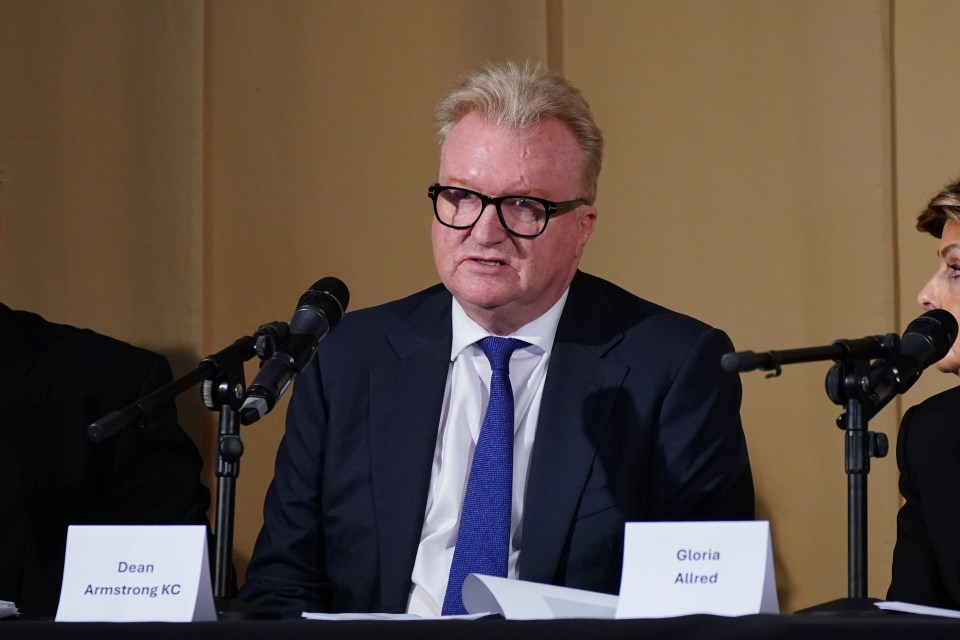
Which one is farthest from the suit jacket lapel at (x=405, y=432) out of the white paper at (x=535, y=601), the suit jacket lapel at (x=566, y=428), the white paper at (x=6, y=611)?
the white paper at (x=6, y=611)

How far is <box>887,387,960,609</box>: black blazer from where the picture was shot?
2061 mm

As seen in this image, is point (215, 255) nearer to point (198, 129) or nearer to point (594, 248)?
point (198, 129)

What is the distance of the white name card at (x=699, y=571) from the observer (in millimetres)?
1348

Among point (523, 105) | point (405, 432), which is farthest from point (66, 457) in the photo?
point (523, 105)

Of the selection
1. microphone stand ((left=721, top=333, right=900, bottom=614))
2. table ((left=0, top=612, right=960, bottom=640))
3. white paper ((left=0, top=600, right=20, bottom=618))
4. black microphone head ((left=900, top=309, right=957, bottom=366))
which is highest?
black microphone head ((left=900, top=309, right=957, bottom=366))

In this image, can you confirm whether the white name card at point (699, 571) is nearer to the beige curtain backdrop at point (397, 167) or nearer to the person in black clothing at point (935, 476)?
the person in black clothing at point (935, 476)

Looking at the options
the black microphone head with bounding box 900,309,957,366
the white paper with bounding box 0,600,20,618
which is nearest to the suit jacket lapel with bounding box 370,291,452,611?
the white paper with bounding box 0,600,20,618

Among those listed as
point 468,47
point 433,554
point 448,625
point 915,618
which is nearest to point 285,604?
point 433,554

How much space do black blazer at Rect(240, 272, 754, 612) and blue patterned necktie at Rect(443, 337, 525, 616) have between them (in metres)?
0.04

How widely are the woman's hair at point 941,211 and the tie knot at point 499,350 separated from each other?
2.53ft

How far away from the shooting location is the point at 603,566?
2092mm

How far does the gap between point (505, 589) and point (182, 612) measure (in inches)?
14.0

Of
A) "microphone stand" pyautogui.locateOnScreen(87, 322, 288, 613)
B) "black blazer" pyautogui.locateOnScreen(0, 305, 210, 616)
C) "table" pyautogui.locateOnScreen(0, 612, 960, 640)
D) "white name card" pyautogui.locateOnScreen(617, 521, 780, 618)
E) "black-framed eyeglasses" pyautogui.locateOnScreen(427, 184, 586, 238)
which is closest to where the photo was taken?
"table" pyautogui.locateOnScreen(0, 612, 960, 640)

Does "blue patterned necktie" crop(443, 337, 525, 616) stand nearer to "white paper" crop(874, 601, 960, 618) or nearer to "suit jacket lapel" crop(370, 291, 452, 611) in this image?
"suit jacket lapel" crop(370, 291, 452, 611)
